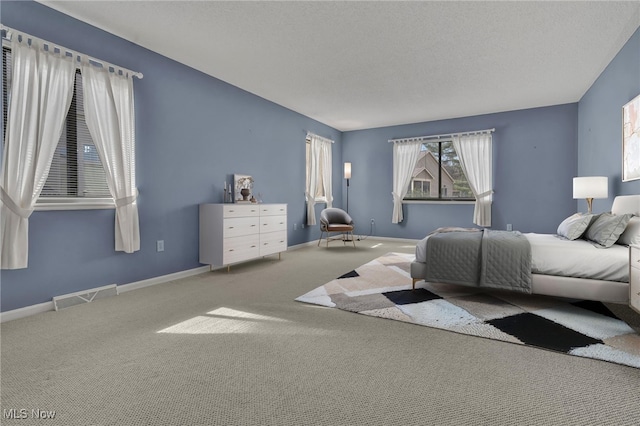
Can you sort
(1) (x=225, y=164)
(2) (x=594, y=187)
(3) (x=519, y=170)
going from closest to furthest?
(2) (x=594, y=187)
(1) (x=225, y=164)
(3) (x=519, y=170)

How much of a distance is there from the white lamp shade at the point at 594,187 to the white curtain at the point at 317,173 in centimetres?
436

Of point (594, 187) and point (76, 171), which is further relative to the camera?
point (594, 187)

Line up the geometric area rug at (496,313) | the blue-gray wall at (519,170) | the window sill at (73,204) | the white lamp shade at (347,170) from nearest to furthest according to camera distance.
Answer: the geometric area rug at (496,313) < the window sill at (73,204) < the blue-gray wall at (519,170) < the white lamp shade at (347,170)

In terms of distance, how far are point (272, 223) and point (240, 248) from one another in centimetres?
80

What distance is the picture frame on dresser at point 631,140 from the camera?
10.1 feet

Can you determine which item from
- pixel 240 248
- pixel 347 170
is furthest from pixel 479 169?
pixel 240 248

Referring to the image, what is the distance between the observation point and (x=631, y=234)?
104 inches

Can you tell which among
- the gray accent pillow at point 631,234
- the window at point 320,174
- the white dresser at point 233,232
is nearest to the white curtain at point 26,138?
the white dresser at point 233,232

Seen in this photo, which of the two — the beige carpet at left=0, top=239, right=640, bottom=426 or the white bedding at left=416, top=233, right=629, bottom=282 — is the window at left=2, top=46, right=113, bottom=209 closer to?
the beige carpet at left=0, top=239, right=640, bottom=426

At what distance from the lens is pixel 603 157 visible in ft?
13.8

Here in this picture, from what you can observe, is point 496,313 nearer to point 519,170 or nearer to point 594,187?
point 594,187

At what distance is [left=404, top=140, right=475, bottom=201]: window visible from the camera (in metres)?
6.72

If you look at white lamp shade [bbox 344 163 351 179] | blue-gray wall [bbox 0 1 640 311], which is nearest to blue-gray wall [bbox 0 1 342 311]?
blue-gray wall [bbox 0 1 640 311]

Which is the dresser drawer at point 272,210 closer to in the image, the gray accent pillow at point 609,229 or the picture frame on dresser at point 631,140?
the gray accent pillow at point 609,229
